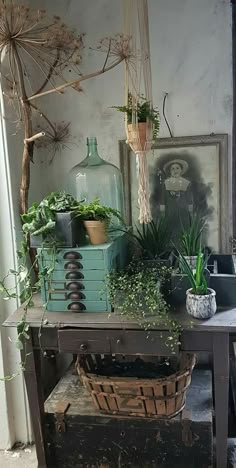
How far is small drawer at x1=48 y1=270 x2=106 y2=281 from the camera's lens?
151 centimetres

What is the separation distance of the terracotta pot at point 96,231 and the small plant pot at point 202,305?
0.38 m

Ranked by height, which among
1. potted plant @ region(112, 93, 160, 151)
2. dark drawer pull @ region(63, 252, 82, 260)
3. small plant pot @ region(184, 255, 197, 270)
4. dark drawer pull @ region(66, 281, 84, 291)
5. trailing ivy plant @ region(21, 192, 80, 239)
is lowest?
dark drawer pull @ region(66, 281, 84, 291)

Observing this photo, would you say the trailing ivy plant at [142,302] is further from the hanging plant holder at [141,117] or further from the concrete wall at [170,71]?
the concrete wall at [170,71]

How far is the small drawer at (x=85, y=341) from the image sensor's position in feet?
4.88

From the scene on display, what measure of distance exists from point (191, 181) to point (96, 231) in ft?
2.00

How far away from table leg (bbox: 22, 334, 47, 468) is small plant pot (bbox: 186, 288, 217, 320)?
61cm

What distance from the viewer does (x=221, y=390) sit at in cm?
149

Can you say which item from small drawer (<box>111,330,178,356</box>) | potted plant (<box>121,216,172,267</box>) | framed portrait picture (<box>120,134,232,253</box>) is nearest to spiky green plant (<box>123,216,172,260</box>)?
potted plant (<box>121,216,172,267</box>)

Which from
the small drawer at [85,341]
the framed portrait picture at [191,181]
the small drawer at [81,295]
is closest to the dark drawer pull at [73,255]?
the small drawer at [81,295]

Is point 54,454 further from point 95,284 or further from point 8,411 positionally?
point 95,284

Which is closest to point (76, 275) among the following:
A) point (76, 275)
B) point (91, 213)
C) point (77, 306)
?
point (76, 275)

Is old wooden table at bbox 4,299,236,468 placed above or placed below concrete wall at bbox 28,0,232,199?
below

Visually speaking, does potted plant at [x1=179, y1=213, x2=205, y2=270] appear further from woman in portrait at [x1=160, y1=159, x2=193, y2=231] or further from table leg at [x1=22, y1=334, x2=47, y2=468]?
table leg at [x1=22, y1=334, x2=47, y2=468]

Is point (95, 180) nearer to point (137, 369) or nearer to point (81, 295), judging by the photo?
point (81, 295)
